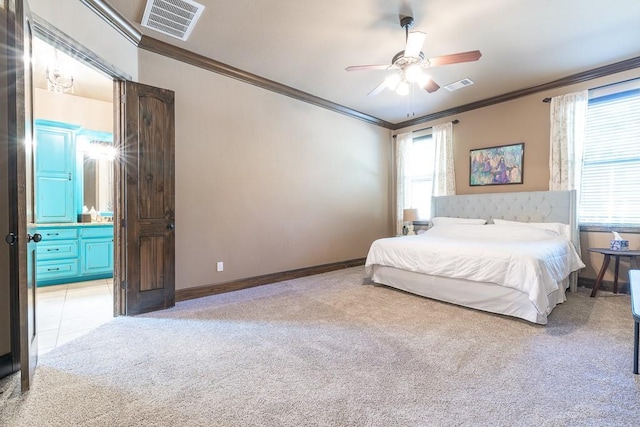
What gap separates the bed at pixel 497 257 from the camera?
9.27ft

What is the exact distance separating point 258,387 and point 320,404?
16.5 inches

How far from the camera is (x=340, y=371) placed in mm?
2008

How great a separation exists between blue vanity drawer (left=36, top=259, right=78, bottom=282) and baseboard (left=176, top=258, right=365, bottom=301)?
2289 mm

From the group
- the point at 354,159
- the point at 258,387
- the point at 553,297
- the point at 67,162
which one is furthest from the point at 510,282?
the point at 67,162

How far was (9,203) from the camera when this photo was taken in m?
1.91

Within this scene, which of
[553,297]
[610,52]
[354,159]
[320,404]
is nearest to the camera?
[320,404]

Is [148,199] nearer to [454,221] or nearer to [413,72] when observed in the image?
[413,72]

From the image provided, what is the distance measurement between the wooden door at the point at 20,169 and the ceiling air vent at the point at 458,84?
4636 mm

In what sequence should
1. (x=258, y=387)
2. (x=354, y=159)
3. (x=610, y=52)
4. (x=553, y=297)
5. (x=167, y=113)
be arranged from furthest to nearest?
(x=354, y=159), (x=610, y=52), (x=167, y=113), (x=553, y=297), (x=258, y=387)

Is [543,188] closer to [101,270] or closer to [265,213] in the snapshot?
[265,213]

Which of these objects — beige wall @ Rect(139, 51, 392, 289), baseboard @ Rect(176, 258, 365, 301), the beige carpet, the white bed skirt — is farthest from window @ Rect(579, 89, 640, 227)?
baseboard @ Rect(176, 258, 365, 301)

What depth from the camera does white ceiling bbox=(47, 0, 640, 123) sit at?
9.05 ft

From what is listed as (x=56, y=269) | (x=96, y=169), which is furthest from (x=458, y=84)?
(x=56, y=269)

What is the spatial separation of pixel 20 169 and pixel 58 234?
10.9 ft
